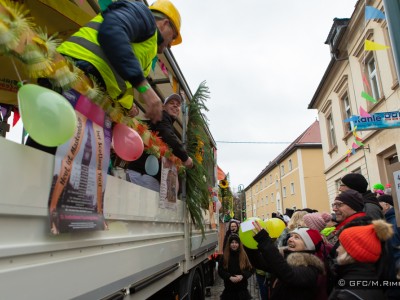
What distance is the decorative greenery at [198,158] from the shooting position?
3.48 meters

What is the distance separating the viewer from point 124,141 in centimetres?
180

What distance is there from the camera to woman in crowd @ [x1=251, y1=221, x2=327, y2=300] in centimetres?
233

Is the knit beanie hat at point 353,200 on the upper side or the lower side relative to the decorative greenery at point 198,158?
lower

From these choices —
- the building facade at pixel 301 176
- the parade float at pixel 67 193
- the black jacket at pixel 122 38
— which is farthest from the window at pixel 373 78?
the building facade at pixel 301 176

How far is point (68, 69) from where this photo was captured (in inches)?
56.0

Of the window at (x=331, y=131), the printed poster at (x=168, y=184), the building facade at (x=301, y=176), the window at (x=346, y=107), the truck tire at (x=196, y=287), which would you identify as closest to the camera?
the printed poster at (x=168, y=184)

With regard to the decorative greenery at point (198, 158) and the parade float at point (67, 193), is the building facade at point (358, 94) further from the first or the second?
the parade float at point (67, 193)

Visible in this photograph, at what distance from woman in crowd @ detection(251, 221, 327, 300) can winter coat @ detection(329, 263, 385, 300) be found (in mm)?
261

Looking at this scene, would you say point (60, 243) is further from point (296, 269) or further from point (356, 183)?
point (356, 183)

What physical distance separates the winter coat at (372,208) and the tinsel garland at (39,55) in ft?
9.57

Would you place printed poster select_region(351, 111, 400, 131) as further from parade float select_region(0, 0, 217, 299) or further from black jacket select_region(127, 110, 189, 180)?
parade float select_region(0, 0, 217, 299)

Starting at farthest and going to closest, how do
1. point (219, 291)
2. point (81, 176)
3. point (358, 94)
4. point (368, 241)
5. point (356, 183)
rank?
point (358, 94)
point (219, 291)
point (356, 183)
point (368, 241)
point (81, 176)

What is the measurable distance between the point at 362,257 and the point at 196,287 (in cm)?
266

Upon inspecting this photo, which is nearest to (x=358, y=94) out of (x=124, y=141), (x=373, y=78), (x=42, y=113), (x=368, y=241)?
(x=373, y=78)
